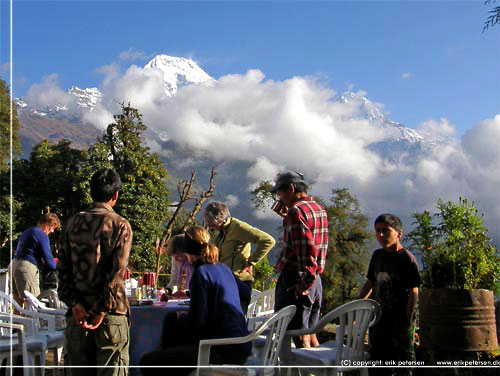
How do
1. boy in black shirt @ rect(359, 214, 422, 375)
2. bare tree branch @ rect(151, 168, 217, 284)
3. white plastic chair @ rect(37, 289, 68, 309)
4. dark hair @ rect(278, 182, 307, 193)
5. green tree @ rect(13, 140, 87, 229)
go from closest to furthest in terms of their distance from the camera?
1. boy in black shirt @ rect(359, 214, 422, 375)
2. dark hair @ rect(278, 182, 307, 193)
3. white plastic chair @ rect(37, 289, 68, 309)
4. bare tree branch @ rect(151, 168, 217, 284)
5. green tree @ rect(13, 140, 87, 229)

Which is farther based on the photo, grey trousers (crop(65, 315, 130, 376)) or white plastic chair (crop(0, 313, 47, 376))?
white plastic chair (crop(0, 313, 47, 376))

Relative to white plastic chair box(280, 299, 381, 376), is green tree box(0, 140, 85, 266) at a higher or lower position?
higher

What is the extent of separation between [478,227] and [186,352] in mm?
2326

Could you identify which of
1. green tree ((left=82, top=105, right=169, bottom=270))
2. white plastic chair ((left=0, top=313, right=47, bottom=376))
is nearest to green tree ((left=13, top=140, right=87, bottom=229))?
green tree ((left=82, top=105, right=169, bottom=270))

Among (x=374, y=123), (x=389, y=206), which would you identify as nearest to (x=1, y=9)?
(x=389, y=206)

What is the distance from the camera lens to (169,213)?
16.1 m

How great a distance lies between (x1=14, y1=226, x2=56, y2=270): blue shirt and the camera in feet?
17.1

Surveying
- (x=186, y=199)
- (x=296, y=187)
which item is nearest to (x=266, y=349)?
(x=296, y=187)

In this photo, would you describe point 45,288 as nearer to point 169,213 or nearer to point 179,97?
point 169,213

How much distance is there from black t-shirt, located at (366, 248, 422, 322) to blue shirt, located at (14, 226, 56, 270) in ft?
10.9

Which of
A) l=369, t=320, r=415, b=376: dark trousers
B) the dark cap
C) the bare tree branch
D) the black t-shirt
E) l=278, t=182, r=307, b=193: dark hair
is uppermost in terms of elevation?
the bare tree branch

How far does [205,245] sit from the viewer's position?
297cm

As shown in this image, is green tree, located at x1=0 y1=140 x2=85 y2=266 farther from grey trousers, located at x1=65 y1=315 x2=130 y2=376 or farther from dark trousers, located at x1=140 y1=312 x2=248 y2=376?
grey trousers, located at x1=65 y1=315 x2=130 y2=376

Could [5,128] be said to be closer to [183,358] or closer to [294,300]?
[294,300]
